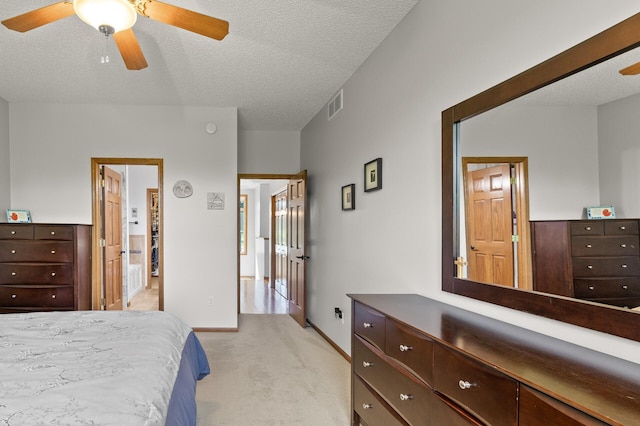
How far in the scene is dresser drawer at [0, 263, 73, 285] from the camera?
4.00 metres

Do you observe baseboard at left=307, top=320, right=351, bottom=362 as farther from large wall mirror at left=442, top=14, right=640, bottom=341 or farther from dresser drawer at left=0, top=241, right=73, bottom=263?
Answer: dresser drawer at left=0, top=241, right=73, bottom=263

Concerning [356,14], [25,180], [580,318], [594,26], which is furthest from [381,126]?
[25,180]

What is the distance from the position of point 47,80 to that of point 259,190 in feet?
20.0

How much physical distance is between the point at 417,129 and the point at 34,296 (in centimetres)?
408

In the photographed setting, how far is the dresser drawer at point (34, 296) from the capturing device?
158 inches

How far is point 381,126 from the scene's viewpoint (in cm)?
311

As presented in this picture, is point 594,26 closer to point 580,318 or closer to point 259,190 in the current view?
point 580,318

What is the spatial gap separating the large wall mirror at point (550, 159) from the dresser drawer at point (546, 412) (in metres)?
0.39

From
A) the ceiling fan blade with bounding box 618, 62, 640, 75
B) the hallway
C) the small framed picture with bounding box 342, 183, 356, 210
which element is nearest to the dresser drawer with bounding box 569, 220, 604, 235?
the ceiling fan blade with bounding box 618, 62, 640, 75

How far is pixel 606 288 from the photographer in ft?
4.29

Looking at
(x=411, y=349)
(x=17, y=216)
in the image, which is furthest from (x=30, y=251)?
(x=411, y=349)

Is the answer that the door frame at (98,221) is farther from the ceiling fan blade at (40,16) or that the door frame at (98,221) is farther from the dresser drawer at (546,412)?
the dresser drawer at (546,412)

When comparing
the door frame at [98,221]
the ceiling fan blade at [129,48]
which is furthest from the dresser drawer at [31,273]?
the ceiling fan blade at [129,48]

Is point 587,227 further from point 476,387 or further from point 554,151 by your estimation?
point 476,387
